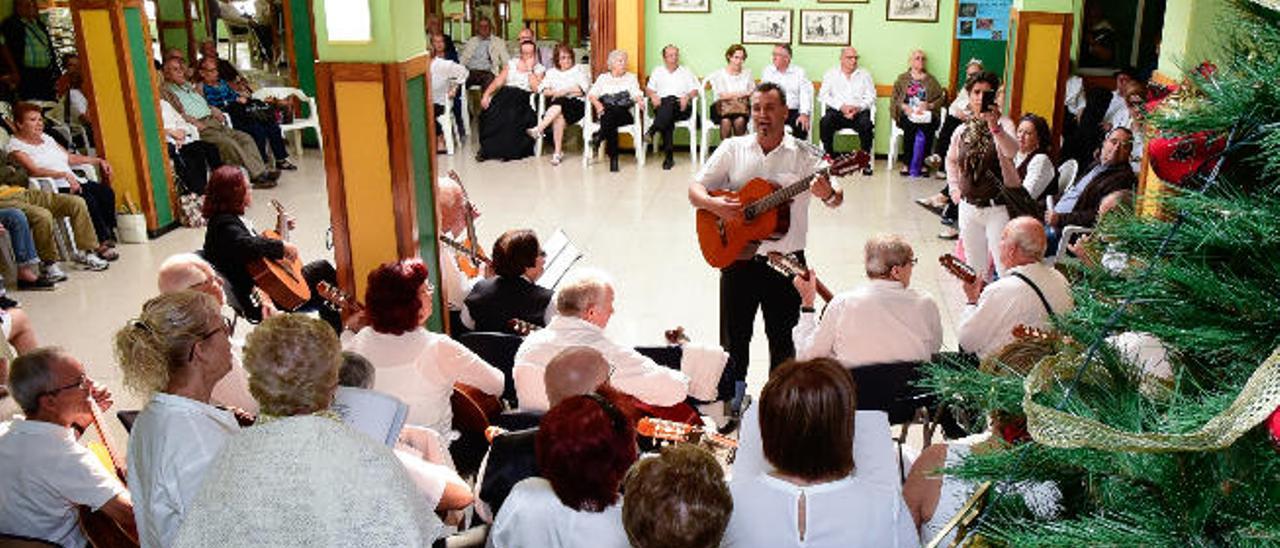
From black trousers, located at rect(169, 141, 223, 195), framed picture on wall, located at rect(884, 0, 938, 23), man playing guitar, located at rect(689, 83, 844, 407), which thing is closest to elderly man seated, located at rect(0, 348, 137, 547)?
man playing guitar, located at rect(689, 83, 844, 407)

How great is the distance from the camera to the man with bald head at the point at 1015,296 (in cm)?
425

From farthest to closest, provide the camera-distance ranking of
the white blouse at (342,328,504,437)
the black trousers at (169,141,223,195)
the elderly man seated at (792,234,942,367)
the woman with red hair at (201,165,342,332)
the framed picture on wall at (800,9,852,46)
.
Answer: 1. the framed picture on wall at (800,9,852,46)
2. the black trousers at (169,141,223,195)
3. the woman with red hair at (201,165,342,332)
4. the elderly man seated at (792,234,942,367)
5. the white blouse at (342,328,504,437)

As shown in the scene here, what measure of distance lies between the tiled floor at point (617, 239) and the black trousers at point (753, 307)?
36 centimetres

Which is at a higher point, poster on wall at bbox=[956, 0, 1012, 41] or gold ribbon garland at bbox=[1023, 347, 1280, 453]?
gold ribbon garland at bbox=[1023, 347, 1280, 453]

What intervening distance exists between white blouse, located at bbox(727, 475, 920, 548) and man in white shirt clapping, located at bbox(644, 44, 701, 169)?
29.6 ft

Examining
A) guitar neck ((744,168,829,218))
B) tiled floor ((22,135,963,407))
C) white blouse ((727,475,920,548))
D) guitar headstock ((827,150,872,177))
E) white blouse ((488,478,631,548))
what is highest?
guitar headstock ((827,150,872,177))

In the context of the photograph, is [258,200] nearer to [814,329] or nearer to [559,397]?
→ [814,329]

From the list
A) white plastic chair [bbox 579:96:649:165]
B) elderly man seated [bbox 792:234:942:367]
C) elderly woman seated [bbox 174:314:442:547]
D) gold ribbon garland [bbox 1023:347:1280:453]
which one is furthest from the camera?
white plastic chair [bbox 579:96:649:165]

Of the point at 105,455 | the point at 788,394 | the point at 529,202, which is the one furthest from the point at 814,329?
the point at 529,202

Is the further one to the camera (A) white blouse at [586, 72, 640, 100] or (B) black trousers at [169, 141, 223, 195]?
(A) white blouse at [586, 72, 640, 100]

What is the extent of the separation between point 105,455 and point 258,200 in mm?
6799

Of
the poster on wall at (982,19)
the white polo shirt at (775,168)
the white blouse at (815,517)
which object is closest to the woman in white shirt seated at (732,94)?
the poster on wall at (982,19)

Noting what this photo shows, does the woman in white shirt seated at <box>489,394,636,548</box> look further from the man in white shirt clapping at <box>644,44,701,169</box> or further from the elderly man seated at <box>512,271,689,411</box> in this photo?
the man in white shirt clapping at <box>644,44,701,169</box>

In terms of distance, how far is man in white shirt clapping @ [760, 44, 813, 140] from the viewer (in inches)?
442
